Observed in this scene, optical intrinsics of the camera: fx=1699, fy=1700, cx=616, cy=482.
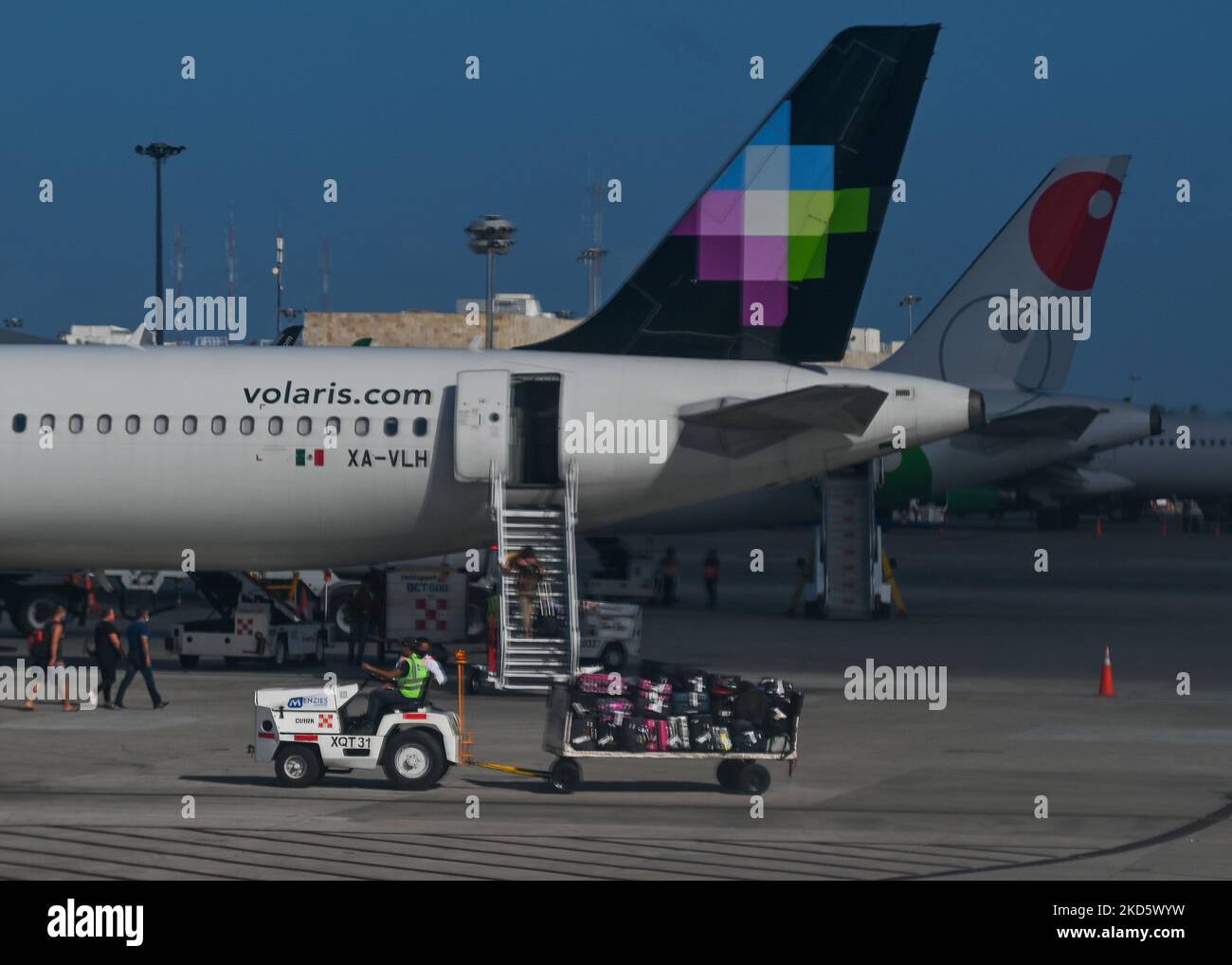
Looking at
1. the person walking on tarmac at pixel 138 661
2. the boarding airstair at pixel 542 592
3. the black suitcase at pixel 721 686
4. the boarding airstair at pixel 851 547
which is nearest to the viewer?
the black suitcase at pixel 721 686

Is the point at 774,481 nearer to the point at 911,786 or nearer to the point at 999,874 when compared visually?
the point at 911,786

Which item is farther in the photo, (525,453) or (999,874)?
(525,453)

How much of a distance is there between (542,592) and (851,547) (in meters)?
19.3

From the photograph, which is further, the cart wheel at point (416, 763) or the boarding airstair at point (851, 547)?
the boarding airstair at point (851, 547)

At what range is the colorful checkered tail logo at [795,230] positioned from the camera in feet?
110

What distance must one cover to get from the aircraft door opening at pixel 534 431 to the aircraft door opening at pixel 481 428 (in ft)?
0.83

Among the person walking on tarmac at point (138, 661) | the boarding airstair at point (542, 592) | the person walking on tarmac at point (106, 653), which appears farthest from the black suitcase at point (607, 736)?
the person walking on tarmac at point (106, 653)

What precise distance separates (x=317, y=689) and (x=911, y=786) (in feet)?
25.5

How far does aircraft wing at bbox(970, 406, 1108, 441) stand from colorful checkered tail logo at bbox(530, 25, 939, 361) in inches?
669
